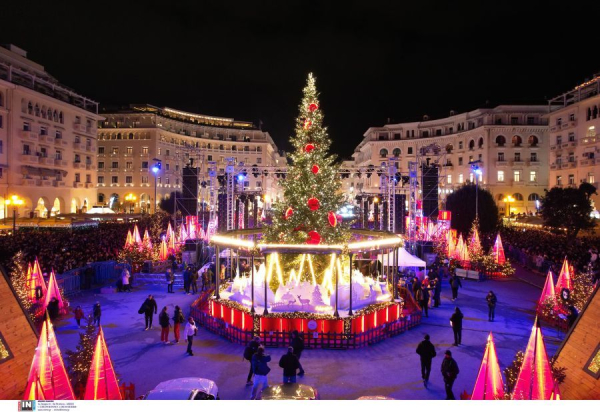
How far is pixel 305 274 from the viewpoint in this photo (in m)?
16.2

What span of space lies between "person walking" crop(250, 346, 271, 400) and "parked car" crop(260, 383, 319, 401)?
62 cm

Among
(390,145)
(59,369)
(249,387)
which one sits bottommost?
(249,387)

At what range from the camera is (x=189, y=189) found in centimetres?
3139

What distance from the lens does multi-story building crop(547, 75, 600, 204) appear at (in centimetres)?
4188

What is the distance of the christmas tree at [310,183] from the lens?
16078 mm

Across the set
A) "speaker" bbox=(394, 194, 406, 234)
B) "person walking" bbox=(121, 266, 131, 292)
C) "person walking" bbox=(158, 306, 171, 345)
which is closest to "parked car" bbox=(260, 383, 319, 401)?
"person walking" bbox=(158, 306, 171, 345)

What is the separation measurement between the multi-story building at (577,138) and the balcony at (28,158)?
176 ft

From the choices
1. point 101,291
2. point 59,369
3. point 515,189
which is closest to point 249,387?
point 59,369

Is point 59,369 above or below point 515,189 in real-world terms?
below

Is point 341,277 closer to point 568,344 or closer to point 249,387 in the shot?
point 249,387

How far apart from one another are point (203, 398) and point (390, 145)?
230 ft

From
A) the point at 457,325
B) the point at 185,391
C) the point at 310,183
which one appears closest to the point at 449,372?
the point at 457,325

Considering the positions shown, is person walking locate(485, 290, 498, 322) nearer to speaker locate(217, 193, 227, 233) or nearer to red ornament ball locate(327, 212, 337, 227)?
red ornament ball locate(327, 212, 337, 227)

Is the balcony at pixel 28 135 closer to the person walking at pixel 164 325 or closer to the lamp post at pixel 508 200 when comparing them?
the person walking at pixel 164 325
